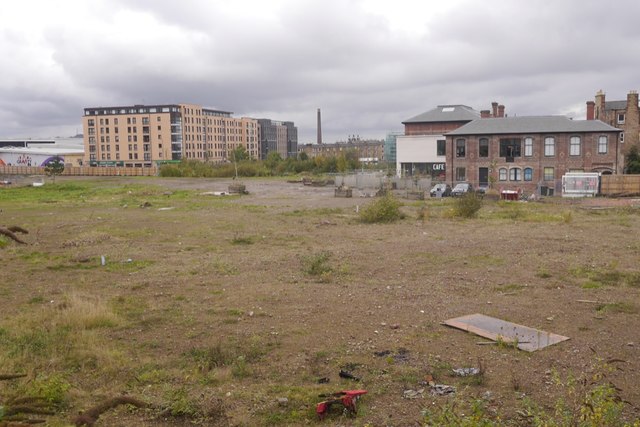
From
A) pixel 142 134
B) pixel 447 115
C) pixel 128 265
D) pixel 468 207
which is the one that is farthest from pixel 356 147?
pixel 128 265

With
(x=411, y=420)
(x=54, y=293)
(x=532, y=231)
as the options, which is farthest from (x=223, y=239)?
(x=411, y=420)

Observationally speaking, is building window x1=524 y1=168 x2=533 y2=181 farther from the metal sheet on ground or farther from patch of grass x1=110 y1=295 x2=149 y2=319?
patch of grass x1=110 y1=295 x2=149 y2=319

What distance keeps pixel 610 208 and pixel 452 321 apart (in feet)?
89.4

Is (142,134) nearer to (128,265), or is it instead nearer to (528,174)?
(528,174)

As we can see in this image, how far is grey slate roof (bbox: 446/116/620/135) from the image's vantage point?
48494 millimetres

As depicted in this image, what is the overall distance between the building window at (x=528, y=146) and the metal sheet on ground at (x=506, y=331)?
42.9 meters

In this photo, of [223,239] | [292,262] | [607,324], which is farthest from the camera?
[223,239]

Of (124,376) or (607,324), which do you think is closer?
(124,376)

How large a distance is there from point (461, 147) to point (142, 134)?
8740 cm

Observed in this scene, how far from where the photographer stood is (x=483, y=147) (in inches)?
2042

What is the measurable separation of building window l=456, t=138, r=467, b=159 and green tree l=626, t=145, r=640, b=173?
630 inches

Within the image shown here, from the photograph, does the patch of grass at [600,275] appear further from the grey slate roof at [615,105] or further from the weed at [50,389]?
the grey slate roof at [615,105]

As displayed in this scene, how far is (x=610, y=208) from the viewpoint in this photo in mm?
33344

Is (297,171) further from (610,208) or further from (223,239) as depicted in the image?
(223,239)
